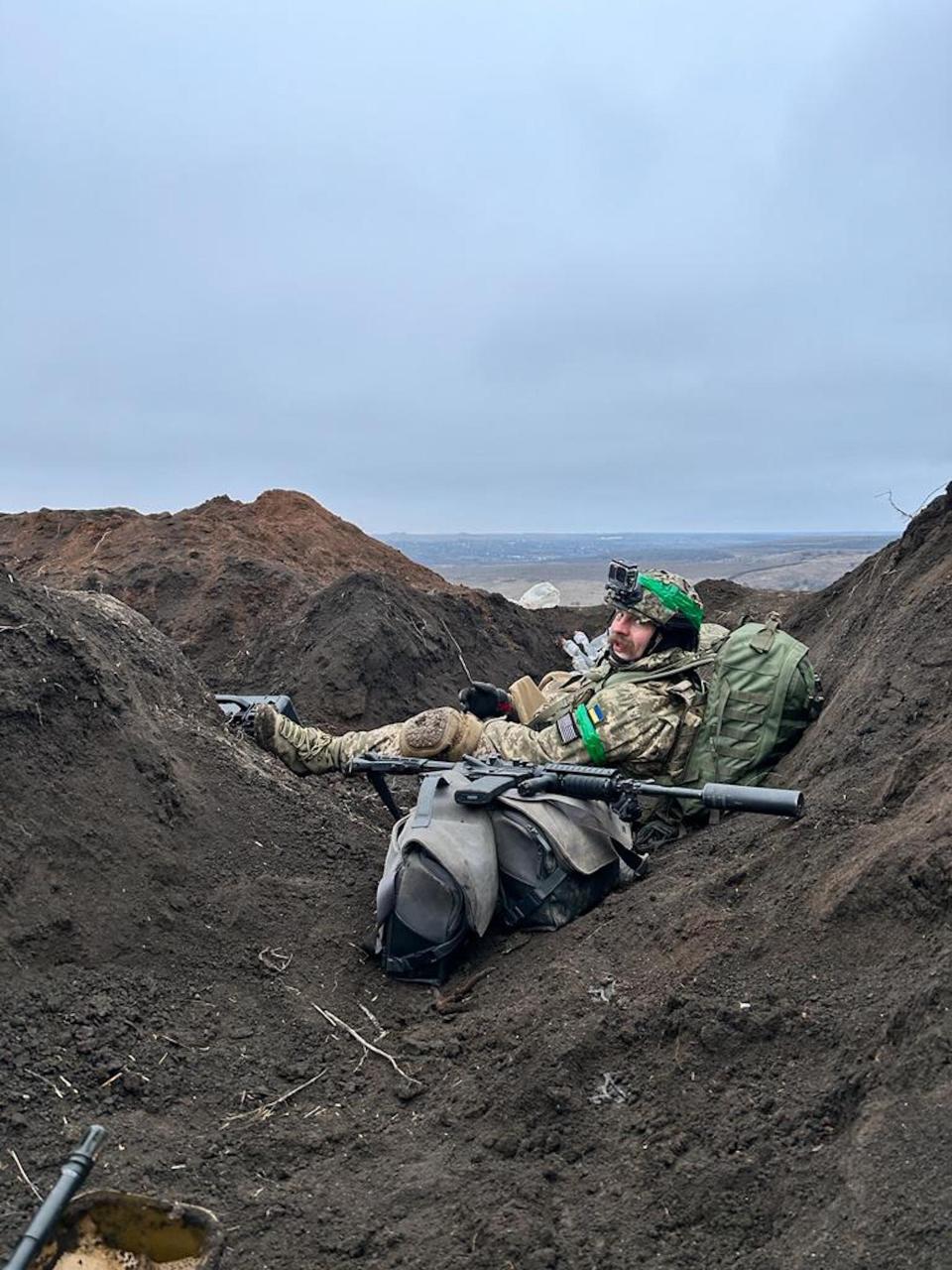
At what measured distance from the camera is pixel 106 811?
13.6ft

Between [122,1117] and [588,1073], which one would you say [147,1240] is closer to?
[122,1117]

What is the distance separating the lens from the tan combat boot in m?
6.31

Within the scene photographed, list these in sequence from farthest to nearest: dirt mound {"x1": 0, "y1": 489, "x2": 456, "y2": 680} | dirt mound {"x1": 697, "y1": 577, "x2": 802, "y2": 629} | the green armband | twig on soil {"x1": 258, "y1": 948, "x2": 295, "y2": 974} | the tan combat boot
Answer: dirt mound {"x1": 697, "y1": 577, "x2": 802, "y2": 629} < dirt mound {"x1": 0, "y1": 489, "x2": 456, "y2": 680} < the tan combat boot < the green armband < twig on soil {"x1": 258, "y1": 948, "x2": 295, "y2": 974}

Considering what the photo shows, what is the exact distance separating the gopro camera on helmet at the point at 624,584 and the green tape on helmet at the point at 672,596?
1.8 inches

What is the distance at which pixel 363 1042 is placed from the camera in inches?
135

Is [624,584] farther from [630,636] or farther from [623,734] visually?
[623,734]

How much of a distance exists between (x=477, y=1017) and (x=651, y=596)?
282cm

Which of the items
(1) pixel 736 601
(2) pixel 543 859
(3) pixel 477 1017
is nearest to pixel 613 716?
(2) pixel 543 859

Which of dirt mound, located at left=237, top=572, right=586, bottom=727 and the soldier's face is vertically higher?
the soldier's face

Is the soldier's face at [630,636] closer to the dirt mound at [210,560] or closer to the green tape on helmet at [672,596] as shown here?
the green tape on helmet at [672,596]

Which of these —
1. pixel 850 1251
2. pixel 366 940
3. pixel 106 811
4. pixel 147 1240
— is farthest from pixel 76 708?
pixel 850 1251

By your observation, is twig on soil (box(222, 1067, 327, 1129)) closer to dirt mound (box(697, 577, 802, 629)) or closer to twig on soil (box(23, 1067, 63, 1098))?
twig on soil (box(23, 1067, 63, 1098))

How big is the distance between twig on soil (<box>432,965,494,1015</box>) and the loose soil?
2cm

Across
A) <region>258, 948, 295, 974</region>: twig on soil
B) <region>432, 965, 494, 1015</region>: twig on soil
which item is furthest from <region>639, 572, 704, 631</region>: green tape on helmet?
<region>258, 948, 295, 974</region>: twig on soil
